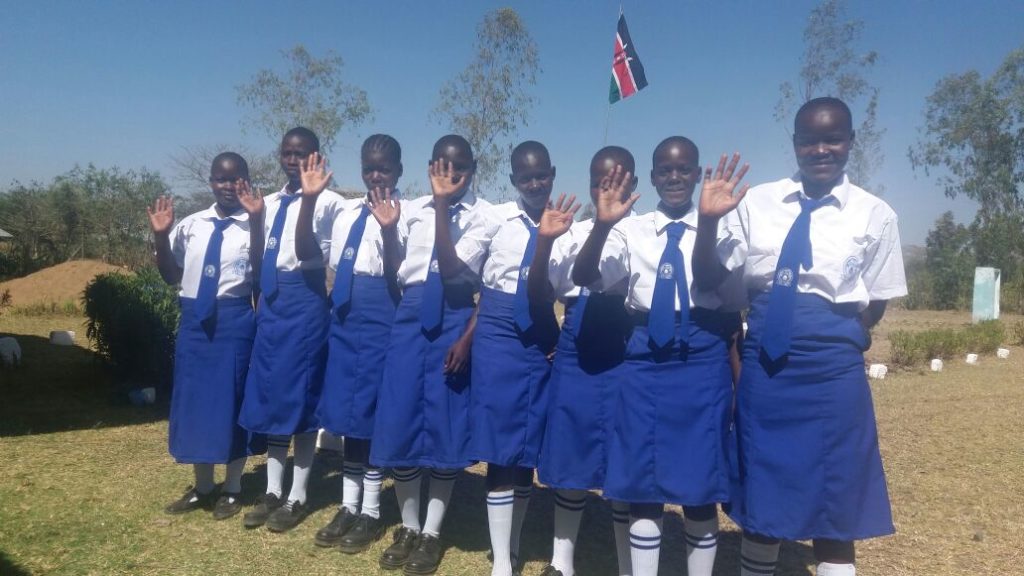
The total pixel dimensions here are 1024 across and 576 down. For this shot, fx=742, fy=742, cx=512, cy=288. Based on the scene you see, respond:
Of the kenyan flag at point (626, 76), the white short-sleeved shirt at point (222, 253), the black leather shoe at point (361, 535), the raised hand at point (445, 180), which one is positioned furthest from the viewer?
the kenyan flag at point (626, 76)

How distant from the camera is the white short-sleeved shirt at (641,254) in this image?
3.00 meters

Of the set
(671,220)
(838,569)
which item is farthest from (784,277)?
(838,569)

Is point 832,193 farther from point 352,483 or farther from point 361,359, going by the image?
point 352,483

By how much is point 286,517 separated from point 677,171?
9.50 ft

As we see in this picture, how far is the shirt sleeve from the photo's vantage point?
2809mm

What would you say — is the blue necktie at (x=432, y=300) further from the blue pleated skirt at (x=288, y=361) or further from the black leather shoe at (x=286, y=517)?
the black leather shoe at (x=286, y=517)

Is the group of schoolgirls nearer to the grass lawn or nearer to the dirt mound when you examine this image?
the grass lawn

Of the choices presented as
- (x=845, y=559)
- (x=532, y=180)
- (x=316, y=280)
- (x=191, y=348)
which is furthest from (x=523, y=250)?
(x=191, y=348)

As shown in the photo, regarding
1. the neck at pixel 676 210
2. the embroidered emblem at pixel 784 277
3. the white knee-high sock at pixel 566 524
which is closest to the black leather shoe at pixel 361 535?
the white knee-high sock at pixel 566 524

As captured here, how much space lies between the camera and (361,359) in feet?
13.0

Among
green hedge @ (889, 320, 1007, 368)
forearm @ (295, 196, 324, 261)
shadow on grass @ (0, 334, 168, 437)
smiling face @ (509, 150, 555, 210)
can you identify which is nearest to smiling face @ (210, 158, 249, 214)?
forearm @ (295, 196, 324, 261)

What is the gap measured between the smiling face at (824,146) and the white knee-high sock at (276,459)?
3.18 m

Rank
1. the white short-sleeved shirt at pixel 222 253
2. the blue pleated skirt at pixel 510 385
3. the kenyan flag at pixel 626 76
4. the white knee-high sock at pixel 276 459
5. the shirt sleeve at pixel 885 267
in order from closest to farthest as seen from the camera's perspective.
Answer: the shirt sleeve at pixel 885 267
the blue pleated skirt at pixel 510 385
the white short-sleeved shirt at pixel 222 253
the white knee-high sock at pixel 276 459
the kenyan flag at pixel 626 76

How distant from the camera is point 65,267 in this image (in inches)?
744
